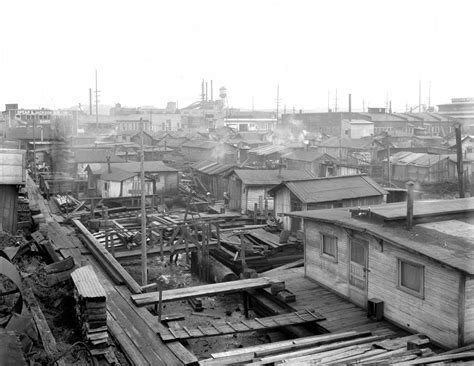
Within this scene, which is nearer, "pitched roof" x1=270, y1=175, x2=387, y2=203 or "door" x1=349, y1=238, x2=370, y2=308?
"door" x1=349, y1=238, x2=370, y2=308

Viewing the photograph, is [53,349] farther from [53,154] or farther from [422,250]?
[53,154]

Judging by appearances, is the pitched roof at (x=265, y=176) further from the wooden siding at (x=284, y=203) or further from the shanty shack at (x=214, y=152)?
the shanty shack at (x=214, y=152)

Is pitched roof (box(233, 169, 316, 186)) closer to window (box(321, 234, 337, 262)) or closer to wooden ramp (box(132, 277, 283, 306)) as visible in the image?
wooden ramp (box(132, 277, 283, 306))

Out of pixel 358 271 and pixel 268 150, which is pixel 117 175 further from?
pixel 358 271

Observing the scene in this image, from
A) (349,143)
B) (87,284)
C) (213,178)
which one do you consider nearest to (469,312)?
(87,284)

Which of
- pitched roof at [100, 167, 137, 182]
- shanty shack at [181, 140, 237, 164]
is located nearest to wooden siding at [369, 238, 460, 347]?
pitched roof at [100, 167, 137, 182]

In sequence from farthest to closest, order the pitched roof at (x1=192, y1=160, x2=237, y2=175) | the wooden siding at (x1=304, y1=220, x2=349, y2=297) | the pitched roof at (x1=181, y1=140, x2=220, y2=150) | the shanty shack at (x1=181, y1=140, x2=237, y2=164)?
the pitched roof at (x1=181, y1=140, x2=220, y2=150) < the shanty shack at (x1=181, y1=140, x2=237, y2=164) < the pitched roof at (x1=192, y1=160, x2=237, y2=175) < the wooden siding at (x1=304, y1=220, x2=349, y2=297)

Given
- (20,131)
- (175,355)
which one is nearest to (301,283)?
(175,355)

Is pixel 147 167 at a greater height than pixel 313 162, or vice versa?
pixel 313 162
